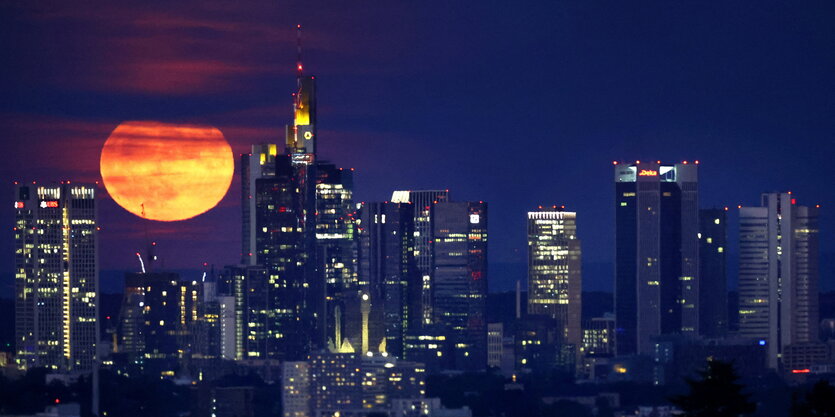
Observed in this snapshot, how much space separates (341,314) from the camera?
107 meters

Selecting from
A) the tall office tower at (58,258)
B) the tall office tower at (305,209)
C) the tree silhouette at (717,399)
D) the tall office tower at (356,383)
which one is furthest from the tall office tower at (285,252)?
the tree silhouette at (717,399)

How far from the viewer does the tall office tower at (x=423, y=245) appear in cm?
11338

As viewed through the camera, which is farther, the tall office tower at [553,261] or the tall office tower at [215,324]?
the tall office tower at [553,261]

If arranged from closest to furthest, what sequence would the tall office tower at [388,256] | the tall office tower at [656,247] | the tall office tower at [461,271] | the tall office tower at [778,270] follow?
the tall office tower at [461,271] → the tall office tower at [388,256] → the tall office tower at [778,270] → the tall office tower at [656,247]

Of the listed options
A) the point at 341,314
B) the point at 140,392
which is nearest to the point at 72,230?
the point at 341,314

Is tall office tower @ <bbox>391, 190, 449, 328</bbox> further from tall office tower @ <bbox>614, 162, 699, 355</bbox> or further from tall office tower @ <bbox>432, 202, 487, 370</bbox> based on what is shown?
tall office tower @ <bbox>614, 162, 699, 355</bbox>

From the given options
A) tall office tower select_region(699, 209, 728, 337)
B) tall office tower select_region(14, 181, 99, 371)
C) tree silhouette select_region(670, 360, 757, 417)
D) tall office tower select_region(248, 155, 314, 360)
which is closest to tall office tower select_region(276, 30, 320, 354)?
tall office tower select_region(248, 155, 314, 360)

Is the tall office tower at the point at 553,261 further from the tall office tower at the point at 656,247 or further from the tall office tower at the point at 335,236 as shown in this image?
the tall office tower at the point at 335,236

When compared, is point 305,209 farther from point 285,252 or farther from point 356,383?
point 356,383

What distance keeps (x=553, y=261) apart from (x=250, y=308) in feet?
77.2

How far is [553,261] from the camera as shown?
124m

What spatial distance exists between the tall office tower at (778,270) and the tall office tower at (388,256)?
19.6 metres

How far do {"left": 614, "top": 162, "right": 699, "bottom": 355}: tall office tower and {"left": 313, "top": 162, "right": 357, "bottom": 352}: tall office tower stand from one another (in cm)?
1690

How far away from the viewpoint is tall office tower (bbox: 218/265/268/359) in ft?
349
